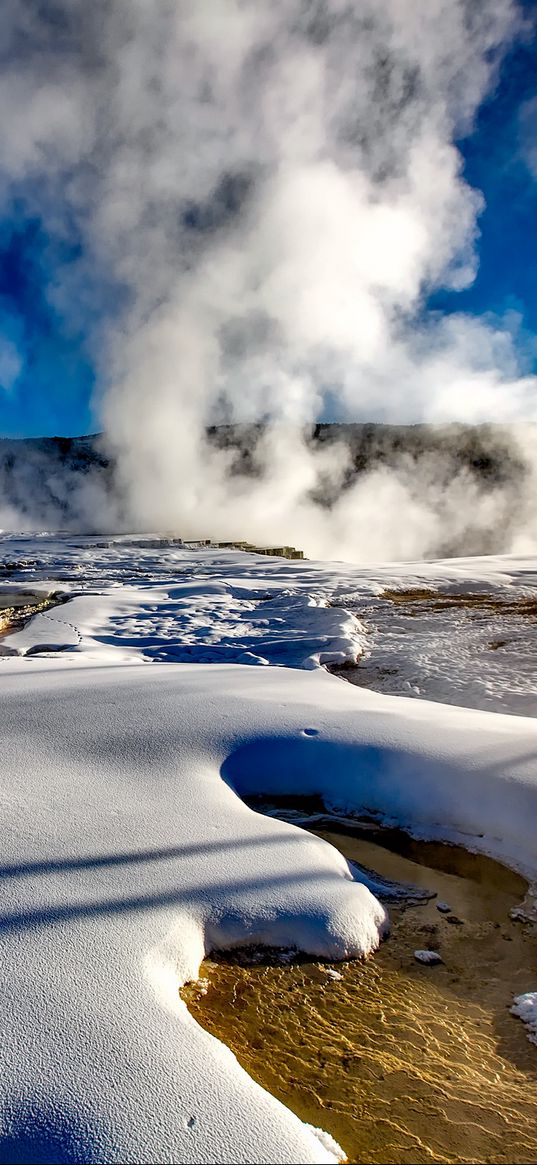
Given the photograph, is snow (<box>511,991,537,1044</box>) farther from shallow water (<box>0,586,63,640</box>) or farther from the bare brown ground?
the bare brown ground

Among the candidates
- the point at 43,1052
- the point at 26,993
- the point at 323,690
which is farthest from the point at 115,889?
the point at 323,690

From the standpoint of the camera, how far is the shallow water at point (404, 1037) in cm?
120

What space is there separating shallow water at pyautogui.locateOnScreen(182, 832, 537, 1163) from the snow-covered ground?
3.6 inches

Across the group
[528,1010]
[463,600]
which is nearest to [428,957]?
[528,1010]

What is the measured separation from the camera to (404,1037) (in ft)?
4.69

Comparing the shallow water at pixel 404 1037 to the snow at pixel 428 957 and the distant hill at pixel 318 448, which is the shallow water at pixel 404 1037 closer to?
the snow at pixel 428 957

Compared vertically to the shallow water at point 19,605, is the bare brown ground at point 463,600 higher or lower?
higher

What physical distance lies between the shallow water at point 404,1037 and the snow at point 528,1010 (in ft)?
0.08

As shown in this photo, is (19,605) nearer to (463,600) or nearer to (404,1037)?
(463,600)

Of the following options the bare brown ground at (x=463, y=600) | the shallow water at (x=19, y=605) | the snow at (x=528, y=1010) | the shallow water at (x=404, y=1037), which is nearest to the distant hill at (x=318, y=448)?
the shallow water at (x=19, y=605)

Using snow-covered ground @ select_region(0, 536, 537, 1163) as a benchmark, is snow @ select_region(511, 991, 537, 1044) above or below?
below

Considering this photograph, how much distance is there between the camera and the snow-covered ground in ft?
3.49

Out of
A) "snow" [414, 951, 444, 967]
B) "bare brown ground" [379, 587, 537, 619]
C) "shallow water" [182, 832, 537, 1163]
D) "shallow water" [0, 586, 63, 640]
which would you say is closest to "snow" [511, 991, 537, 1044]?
"shallow water" [182, 832, 537, 1163]

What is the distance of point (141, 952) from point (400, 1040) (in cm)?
64
